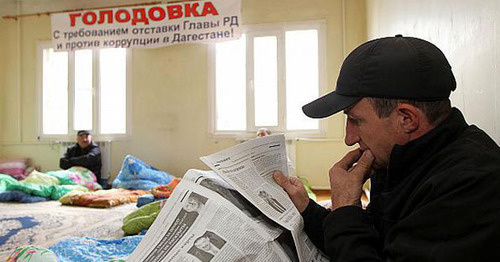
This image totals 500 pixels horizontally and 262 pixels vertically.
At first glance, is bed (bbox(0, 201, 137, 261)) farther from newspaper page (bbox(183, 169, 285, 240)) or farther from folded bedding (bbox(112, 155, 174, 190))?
newspaper page (bbox(183, 169, 285, 240))

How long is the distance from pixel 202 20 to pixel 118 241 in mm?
3079

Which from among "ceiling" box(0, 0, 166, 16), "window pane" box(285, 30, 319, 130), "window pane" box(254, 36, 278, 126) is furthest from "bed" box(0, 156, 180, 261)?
"ceiling" box(0, 0, 166, 16)

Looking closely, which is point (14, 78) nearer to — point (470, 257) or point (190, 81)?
point (190, 81)

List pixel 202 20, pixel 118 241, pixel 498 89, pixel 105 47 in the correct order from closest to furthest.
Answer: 1. pixel 498 89
2. pixel 118 241
3. pixel 202 20
4. pixel 105 47

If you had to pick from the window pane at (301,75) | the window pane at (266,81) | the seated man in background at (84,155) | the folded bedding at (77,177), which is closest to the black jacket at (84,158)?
the seated man in background at (84,155)

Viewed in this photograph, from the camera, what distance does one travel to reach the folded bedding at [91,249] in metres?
1.18

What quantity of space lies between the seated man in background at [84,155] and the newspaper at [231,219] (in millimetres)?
3820

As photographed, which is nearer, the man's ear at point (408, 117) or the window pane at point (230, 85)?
the man's ear at point (408, 117)

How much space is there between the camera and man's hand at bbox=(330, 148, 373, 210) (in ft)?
2.25

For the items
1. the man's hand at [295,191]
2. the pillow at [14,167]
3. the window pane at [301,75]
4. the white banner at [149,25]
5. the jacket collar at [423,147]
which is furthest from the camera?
the pillow at [14,167]

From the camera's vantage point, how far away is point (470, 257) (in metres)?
0.46

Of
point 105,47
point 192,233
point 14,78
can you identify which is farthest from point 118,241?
point 14,78

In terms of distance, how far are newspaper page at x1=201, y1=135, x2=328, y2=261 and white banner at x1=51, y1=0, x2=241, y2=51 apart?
330 cm

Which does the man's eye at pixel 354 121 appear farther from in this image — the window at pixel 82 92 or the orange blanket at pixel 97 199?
the window at pixel 82 92
